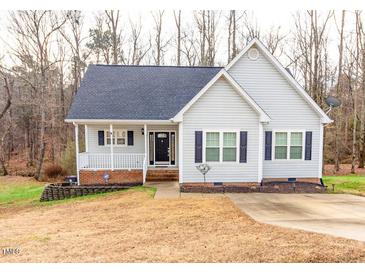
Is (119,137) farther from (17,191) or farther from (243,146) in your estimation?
(17,191)

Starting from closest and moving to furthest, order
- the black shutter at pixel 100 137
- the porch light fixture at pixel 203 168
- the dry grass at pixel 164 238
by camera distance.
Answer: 1. the dry grass at pixel 164 238
2. the porch light fixture at pixel 203 168
3. the black shutter at pixel 100 137

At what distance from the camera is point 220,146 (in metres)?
10.5

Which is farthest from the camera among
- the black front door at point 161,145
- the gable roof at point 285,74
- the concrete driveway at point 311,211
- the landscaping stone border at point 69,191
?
the black front door at point 161,145

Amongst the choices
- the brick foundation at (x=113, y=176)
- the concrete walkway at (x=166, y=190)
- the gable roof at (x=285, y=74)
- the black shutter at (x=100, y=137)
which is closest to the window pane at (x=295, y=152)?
the gable roof at (x=285, y=74)

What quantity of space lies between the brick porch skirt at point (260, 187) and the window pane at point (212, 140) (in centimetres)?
169

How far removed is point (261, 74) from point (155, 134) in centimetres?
583

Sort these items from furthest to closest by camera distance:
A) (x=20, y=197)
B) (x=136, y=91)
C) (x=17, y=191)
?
1. (x=17, y=191)
2. (x=136, y=91)
3. (x=20, y=197)

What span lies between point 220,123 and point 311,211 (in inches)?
183

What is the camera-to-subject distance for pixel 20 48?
748 inches

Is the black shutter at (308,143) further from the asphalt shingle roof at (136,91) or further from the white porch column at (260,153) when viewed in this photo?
the asphalt shingle roof at (136,91)

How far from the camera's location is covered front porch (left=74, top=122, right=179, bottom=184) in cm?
1150

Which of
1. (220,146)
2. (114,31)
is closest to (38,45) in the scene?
(114,31)

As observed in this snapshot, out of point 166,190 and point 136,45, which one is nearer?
point 166,190

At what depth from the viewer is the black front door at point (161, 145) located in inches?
507
